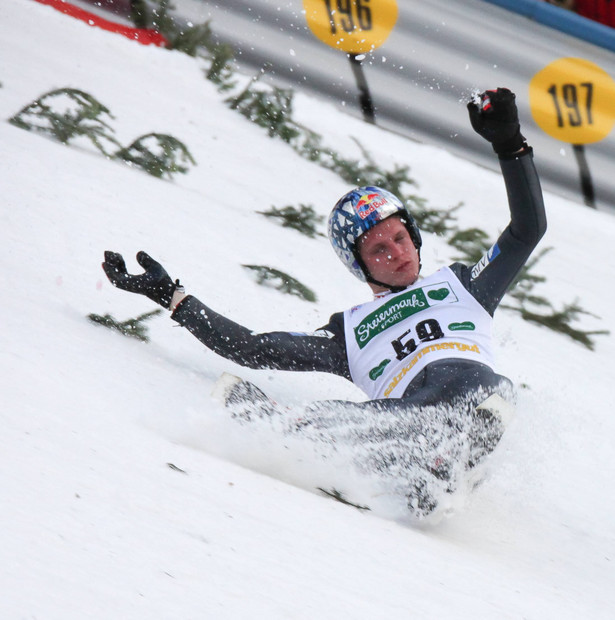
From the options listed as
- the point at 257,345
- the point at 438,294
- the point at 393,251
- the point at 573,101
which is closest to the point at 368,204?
the point at 393,251

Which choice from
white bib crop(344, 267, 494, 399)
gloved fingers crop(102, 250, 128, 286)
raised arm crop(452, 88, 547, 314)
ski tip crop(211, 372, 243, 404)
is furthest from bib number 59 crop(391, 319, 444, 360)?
gloved fingers crop(102, 250, 128, 286)

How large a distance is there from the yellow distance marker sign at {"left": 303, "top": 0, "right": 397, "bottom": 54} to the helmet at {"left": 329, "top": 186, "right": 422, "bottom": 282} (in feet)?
8.84

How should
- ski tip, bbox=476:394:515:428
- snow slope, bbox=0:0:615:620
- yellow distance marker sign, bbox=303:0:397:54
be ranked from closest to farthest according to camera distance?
snow slope, bbox=0:0:615:620 < ski tip, bbox=476:394:515:428 < yellow distance marker sign, bbox=303:0:397:54

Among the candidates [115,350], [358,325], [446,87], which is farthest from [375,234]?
[446,87]

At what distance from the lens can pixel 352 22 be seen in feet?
18.2

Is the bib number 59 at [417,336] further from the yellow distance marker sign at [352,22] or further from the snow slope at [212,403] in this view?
the yellow distance marker sign at [352,22]

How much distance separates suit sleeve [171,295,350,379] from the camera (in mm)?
3021

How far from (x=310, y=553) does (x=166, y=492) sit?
0.31 metres

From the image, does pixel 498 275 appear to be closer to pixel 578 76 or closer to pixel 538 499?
pixel 538 499

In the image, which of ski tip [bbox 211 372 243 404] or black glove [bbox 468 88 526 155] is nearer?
black glove [bbox 468 88 526 155]

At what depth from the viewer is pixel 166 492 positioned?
5.88 feet

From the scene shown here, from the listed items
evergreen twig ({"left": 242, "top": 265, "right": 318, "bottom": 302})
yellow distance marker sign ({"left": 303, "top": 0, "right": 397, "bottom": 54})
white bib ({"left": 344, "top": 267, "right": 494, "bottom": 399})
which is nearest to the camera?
white bib ({"left": 344, "top": 267, "right": 494, "bottom": 399})

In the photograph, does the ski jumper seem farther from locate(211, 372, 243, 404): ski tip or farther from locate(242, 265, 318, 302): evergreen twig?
locate(242, 265, 318, 302): evergreen twig

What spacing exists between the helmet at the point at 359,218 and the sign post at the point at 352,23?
270cm
